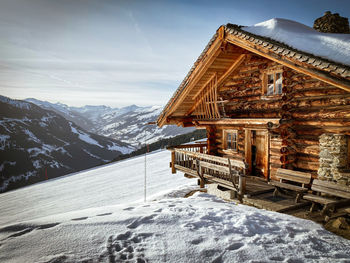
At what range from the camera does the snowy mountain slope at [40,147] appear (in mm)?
109400

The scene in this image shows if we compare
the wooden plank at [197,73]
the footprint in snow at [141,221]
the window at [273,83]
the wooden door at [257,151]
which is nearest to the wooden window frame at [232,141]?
the wooden door at [257,151]

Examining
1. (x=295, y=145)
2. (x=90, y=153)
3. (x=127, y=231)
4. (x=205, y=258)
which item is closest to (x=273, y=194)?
(x=295, y=145)

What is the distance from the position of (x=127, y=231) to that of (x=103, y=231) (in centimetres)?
50

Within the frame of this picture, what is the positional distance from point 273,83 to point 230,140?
3.98 m

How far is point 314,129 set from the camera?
8.35 meters

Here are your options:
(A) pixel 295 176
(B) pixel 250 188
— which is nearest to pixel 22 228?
(B) pixel 250 188

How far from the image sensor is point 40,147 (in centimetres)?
13538

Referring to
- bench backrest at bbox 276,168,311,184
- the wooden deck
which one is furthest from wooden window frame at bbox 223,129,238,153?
bench backrest at bbox 276,168,311,184

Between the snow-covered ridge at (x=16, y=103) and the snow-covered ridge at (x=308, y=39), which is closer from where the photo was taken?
the snow-covered ridge at (x=308, y=39)

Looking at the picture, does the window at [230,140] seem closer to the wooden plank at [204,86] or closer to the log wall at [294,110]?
the log wall at [294,110]

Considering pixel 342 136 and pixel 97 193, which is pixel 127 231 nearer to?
pixel 342 136

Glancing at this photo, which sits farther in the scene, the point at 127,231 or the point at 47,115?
the point at 47,115

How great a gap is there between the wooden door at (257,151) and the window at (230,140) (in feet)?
3.73

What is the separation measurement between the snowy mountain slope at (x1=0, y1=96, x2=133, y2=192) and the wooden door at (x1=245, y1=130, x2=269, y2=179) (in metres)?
94.0
